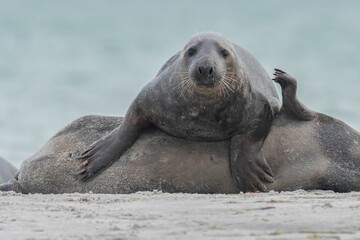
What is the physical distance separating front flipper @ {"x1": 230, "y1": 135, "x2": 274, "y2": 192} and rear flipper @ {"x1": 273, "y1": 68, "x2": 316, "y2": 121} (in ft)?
2.09

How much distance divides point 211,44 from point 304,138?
130 cm

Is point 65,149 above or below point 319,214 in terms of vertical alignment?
below

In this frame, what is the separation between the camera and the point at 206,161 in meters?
8.18

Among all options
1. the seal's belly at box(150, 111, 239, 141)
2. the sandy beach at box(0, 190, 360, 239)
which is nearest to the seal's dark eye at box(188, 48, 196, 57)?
the seal's belly at box(150, 111, 239, 141)

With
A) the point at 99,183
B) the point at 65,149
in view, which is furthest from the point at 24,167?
the point at 99,183

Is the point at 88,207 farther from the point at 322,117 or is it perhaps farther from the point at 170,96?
the point at 322,117

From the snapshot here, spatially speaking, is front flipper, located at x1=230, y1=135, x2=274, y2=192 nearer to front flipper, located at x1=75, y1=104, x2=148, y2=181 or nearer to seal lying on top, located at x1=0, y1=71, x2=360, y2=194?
seal lying on top, located at x1=0, y1=71, x2=360, y2=194

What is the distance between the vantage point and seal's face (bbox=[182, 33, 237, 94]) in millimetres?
7504

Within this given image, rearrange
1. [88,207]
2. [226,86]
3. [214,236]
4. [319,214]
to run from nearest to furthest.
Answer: [214,236] → [319,214] → [88,207] → [226,86]

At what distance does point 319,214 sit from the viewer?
179 inches

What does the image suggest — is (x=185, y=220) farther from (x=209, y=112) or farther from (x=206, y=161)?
(x=206, y=161)

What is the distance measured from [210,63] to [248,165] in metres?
1.03

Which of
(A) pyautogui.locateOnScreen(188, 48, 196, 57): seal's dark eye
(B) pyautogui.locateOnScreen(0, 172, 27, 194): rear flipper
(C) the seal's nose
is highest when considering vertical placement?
(A) pyautogui.locateOnScreen(188, 48, 196, 57): seal's dark eye

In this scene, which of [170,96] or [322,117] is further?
[322,117]
